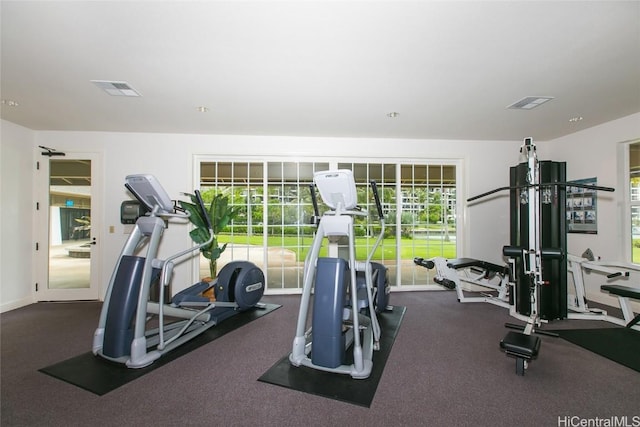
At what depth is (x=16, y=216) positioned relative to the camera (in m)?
4.29

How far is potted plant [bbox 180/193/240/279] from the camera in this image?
14.2 feet

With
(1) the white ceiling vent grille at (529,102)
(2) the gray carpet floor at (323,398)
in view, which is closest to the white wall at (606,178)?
(1) the white ceiling vent grille at (529,102)

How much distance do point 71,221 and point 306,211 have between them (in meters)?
3.67

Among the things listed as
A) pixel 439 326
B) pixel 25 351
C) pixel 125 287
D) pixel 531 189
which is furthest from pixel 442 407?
pixel 25 351

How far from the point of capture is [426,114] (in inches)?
155

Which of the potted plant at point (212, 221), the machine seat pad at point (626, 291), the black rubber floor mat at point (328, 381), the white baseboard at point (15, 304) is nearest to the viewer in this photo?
the black rubber floor mat at point (328, 381)

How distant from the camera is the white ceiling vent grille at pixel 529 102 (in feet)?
11.2

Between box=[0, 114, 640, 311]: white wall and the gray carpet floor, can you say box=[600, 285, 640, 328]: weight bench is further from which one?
box=[0, 114, 640, 311]: white wall

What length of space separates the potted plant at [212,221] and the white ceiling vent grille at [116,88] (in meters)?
1.49

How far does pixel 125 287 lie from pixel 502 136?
5.61 meters

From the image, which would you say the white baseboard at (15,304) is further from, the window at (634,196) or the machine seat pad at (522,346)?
the window at (634,196)

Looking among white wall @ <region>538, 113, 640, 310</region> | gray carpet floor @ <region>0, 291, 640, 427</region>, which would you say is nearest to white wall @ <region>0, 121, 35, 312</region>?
gray carpet floor @ <region>0, 291, 640, 427</region>

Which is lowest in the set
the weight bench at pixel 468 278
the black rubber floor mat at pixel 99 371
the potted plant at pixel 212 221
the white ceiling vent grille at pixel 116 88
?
the black rubber floor mat at pixel 99 371

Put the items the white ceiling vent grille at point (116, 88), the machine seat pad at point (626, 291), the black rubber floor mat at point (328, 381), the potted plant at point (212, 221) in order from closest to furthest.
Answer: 1. the black rubber floor mat at point (328, 381)
2. the white ceiling vent grille at point (116, 88)
3. the machine seat pad at point (626, 291)
4. the potted plant at point (212, 221)
